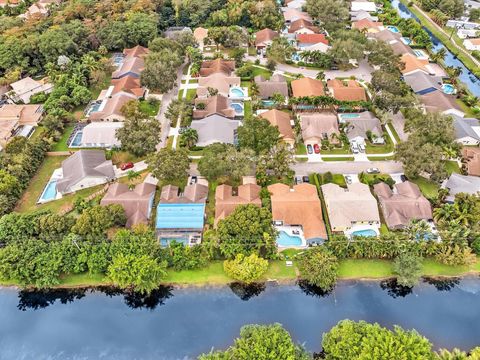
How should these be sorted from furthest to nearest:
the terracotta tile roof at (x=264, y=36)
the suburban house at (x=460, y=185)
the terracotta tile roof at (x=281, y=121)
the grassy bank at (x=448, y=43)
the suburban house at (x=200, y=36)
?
the suburban house at (x=200, y=36), the terracotta tile roof at (x=264, y=36), the grassy bank at (x=448, y=43), the terracotta tile roof at (x=281, y=121), the suburban house at (x=460, y=185)

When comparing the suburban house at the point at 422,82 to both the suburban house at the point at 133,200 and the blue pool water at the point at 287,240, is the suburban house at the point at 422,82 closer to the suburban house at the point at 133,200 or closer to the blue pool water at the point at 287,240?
the blue pool water at the point at 287,240

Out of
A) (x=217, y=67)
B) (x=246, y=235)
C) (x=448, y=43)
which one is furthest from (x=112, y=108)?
(x=448, y=43)

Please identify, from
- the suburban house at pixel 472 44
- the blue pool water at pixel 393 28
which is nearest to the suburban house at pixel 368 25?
the blue pool water at pixel 393 28

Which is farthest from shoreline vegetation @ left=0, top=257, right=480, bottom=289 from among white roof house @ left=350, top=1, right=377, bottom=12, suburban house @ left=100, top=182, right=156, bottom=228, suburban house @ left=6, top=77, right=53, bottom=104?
white roof house @ left=350, top=1, right=377, bottom=12

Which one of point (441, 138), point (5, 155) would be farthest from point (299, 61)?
point (5, 155)

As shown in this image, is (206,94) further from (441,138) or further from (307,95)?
(441,138)

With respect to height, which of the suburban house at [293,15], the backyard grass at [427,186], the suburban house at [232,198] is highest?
the suburban house at [293,15]
